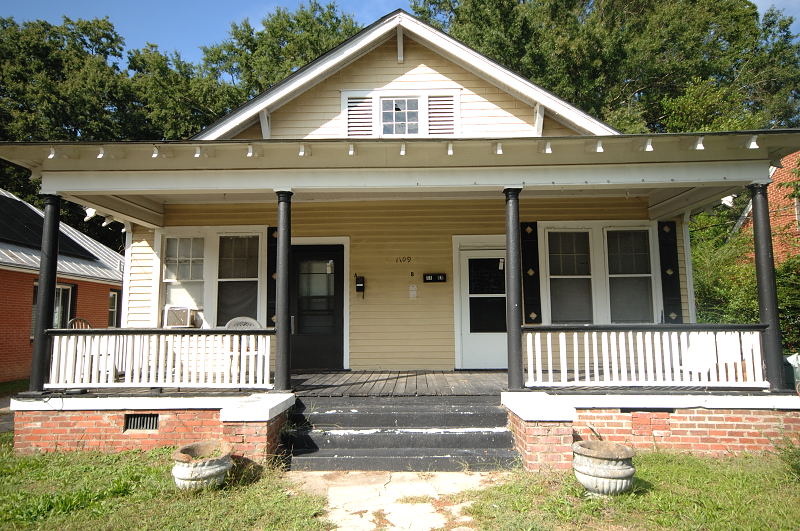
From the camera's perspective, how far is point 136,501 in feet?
13.2

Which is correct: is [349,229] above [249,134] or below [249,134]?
below

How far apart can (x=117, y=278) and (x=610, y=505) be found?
54.2ft

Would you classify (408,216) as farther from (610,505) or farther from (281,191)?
(610,505)

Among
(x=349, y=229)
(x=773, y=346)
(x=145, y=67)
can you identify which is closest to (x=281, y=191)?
(x=349, y=229)

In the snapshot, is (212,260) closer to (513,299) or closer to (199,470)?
(199,470)

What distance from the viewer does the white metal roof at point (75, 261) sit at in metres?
11.9

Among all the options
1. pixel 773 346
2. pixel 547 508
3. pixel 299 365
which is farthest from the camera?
pixel 299 365

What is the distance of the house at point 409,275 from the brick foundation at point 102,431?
25 millimetres

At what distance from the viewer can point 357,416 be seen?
542 cm

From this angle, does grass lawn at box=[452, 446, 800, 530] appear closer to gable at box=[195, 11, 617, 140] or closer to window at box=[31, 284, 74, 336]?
gable at box=[195, 11, 617, 140]

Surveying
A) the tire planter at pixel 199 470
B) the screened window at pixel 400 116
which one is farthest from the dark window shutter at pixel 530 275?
the tire planter at pixel 199 470

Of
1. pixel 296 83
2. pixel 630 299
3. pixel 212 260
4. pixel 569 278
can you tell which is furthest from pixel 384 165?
pixel 630 299

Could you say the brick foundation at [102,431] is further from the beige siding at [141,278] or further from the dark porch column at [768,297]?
the dark porch column at [768,297]

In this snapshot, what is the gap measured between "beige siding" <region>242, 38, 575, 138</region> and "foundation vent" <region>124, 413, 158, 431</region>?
4.57 meters
